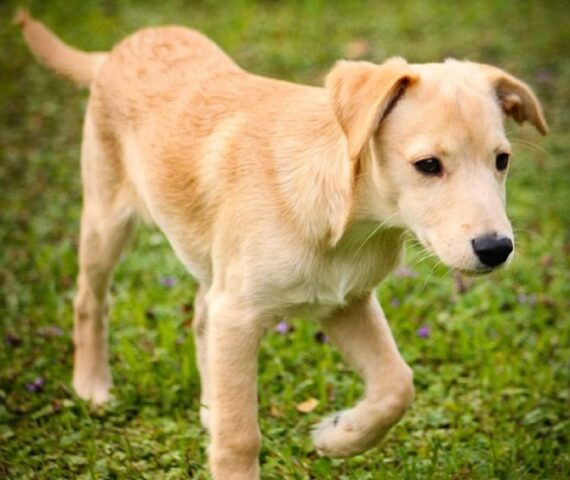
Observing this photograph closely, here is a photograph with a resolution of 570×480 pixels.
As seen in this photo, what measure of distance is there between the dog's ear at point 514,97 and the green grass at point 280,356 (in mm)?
485

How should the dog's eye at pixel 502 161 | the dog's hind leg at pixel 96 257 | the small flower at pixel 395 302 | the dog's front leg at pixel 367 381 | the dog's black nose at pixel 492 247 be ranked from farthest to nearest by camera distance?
the small flower at pixel 395 302, the dog's hind leg at pixel 96 257, the dog's front leg at pixel 367 381, the dog's eye at pixel 502 161, the dog's black nose at pixel 492 247

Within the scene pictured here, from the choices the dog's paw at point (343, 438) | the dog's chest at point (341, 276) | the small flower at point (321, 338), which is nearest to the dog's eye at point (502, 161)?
the dog's chest at point (341, 276)

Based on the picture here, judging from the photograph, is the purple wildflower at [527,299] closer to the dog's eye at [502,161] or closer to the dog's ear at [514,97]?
the dog's ear at [514,97]

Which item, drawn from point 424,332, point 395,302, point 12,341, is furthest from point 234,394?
point 395,302

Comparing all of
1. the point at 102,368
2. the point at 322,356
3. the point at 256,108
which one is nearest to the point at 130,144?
the point at 256,108

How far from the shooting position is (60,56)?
18.3 feet

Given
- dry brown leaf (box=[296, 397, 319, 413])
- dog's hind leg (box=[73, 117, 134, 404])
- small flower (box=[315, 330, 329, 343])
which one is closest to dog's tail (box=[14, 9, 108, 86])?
dog's hind leg (box=[73, 117, 134, 404])

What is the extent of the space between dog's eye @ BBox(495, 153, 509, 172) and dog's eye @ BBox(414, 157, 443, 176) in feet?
0.78

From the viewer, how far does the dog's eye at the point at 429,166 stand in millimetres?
3531

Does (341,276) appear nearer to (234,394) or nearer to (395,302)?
(234,394)

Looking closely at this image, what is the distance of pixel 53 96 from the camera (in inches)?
364

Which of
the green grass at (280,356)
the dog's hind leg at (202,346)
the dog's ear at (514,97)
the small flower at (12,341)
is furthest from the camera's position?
the small flower at (12,341)

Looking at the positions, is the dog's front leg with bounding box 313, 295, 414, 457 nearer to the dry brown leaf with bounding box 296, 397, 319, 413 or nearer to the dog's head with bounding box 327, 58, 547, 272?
the dry brown leaf with bounding box 296, 397, 319, 413

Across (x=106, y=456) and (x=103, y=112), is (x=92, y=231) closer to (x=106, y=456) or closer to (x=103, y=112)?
(x=103, y=112)
